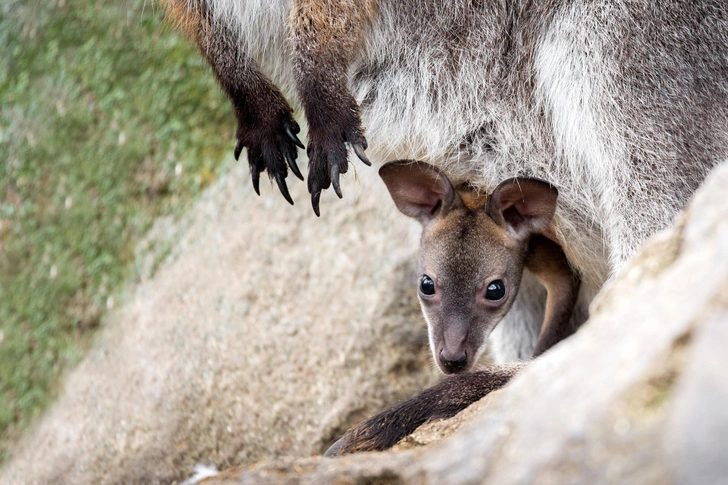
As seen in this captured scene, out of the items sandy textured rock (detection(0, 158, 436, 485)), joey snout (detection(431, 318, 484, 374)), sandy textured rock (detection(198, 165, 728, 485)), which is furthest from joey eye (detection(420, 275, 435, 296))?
sandy textured rock (detection(198, 165, 728, 485))

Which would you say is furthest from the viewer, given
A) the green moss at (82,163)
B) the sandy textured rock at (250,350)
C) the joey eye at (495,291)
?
the green moss at (82,163)

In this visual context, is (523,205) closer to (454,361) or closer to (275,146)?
(454,361)

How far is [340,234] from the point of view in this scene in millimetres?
4461

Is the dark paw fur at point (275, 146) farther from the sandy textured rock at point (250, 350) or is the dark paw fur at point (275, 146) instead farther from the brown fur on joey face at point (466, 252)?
the sandy textured rock at point (250, 350)

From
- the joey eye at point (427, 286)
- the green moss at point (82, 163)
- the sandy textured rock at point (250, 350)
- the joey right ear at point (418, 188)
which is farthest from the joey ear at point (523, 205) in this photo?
the green moss at point (82, 163)

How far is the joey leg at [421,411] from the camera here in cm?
247

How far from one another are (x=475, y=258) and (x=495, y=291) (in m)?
0.13

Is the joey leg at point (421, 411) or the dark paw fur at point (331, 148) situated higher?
the dark paw fur at point (331, 148)

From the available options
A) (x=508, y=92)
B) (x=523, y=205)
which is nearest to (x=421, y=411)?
(x=523, y=205)

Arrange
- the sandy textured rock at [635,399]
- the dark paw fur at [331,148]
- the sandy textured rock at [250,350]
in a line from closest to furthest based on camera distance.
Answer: the sandy textured rock at [635,399]
the dark paw fur at [331,148]
the sandy textured rock at [250,350]

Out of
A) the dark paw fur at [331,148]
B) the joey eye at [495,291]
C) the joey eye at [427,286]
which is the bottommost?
the joey eye at [427,286]

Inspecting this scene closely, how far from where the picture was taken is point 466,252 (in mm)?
2975

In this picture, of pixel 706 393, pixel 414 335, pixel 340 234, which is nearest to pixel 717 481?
pixel 706 393

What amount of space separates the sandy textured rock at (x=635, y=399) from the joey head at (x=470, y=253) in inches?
50.6
